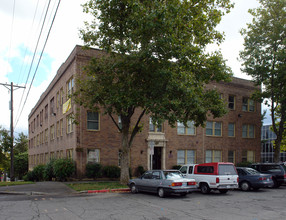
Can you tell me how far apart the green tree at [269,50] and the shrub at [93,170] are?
16674 millimetres

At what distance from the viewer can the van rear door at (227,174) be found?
15.5m

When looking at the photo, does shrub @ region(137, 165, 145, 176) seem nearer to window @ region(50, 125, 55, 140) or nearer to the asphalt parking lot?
the asphalt parking lot

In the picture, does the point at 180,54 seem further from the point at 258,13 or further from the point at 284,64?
the point at 258,13

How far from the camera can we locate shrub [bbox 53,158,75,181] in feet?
73.4

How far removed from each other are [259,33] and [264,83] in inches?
190

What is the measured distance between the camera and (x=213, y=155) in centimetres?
3094

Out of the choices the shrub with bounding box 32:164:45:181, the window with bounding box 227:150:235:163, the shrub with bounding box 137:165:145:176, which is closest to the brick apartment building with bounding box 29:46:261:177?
the window with bounding box 227:150:235:163

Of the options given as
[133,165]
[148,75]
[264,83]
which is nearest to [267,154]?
[264,83]

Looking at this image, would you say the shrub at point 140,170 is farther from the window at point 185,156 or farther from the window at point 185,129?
the window at point 185,129

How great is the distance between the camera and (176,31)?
52.1 ft

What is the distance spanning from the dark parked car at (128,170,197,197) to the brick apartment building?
4.31 metres

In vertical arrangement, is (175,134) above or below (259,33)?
below

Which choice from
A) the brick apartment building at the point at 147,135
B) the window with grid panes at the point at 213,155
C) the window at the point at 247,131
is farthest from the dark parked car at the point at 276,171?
the window at the point at 247,131

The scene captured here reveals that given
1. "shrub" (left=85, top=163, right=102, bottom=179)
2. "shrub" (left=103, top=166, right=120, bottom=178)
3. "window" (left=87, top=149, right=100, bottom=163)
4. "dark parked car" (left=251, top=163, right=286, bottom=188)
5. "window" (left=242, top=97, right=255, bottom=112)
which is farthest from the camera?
"window" (left=242, top=97, right=255, bottom=112)
